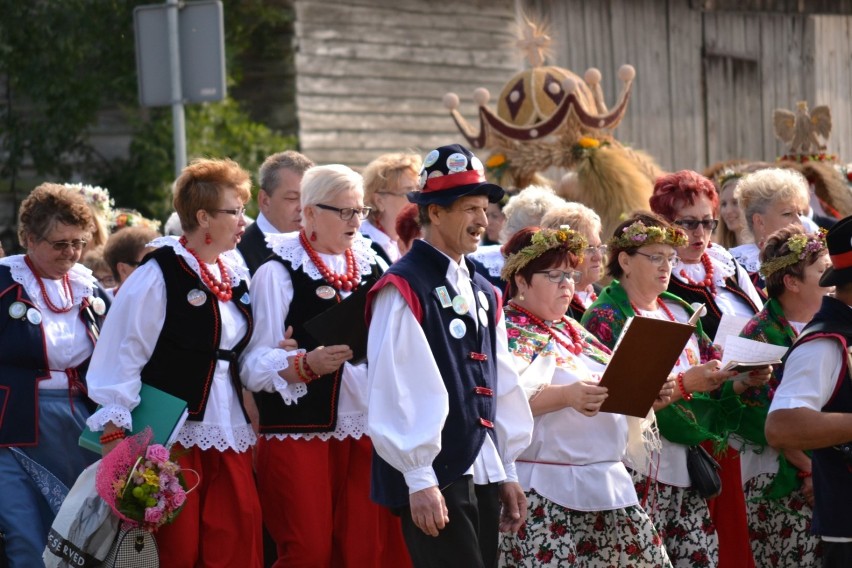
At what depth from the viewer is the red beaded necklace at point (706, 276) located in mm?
6359

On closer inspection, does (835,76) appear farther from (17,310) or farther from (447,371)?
Answer: (447,371)

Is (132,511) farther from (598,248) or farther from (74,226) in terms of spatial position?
(598,248)

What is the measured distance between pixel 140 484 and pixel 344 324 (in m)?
0.94

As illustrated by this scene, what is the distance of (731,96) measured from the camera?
57.1ft

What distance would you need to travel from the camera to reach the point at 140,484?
500cm

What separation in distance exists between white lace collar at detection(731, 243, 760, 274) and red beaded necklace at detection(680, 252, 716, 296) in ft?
2.99

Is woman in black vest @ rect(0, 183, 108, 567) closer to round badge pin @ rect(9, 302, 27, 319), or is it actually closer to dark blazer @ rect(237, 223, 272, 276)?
round badge pin @ rect(9, 302, 27, 319)

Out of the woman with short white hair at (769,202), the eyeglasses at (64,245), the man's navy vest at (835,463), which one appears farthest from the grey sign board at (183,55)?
the man's navy vest at (835,463)

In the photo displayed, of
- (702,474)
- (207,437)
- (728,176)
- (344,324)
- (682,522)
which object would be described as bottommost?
(682,522)

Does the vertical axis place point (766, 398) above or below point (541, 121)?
below

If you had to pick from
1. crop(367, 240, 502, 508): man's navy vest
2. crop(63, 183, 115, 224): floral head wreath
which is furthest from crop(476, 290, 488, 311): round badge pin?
crop(63, 183, 115, 224): floral head wreath

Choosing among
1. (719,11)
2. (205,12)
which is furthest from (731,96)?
(205,12)

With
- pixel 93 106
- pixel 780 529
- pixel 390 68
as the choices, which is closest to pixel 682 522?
pixel 780 529

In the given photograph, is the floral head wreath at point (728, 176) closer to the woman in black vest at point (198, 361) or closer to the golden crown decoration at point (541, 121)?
the golden crown decoration at point (541, 121)
